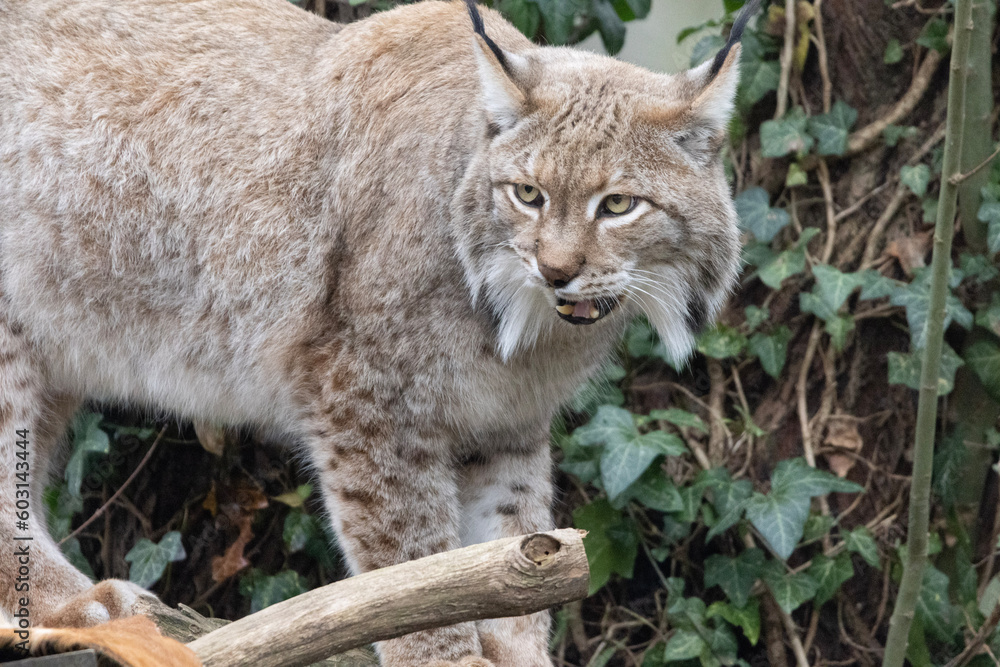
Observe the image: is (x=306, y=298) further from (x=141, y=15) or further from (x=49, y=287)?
(x=141, y=15)

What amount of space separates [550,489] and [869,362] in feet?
4.93

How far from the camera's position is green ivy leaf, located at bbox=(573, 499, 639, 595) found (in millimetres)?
3939

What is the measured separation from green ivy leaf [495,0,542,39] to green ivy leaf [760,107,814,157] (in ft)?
3.27

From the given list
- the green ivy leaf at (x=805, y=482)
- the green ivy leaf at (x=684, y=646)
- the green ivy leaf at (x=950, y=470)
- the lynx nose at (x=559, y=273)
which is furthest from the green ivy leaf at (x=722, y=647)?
the lynx nose at (x=559, y=273)

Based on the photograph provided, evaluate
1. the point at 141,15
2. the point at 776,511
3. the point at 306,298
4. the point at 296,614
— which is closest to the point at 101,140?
the point at 141,15

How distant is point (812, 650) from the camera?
13.0ft

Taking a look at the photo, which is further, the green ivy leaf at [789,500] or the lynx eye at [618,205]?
the green ivy leaf at [789,500]

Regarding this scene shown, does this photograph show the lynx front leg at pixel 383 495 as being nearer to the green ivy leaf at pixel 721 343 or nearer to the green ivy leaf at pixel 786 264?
the green ivy leaf at pixel 721 343

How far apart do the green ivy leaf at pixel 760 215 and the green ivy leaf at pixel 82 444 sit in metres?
2.58

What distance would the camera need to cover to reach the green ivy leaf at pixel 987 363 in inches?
150

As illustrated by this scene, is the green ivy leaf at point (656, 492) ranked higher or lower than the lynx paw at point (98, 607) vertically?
lower

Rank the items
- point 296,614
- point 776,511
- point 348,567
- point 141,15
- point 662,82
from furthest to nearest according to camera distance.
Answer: point 776,511, point 141,15, point 348,567, point 662,82, point 296,614

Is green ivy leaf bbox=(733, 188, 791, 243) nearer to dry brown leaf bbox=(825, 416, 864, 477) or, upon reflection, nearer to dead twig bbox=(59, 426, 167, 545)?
dry brown leaf bbox=(825, 416, 864, 477)

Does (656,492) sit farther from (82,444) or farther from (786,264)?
(82,444)
